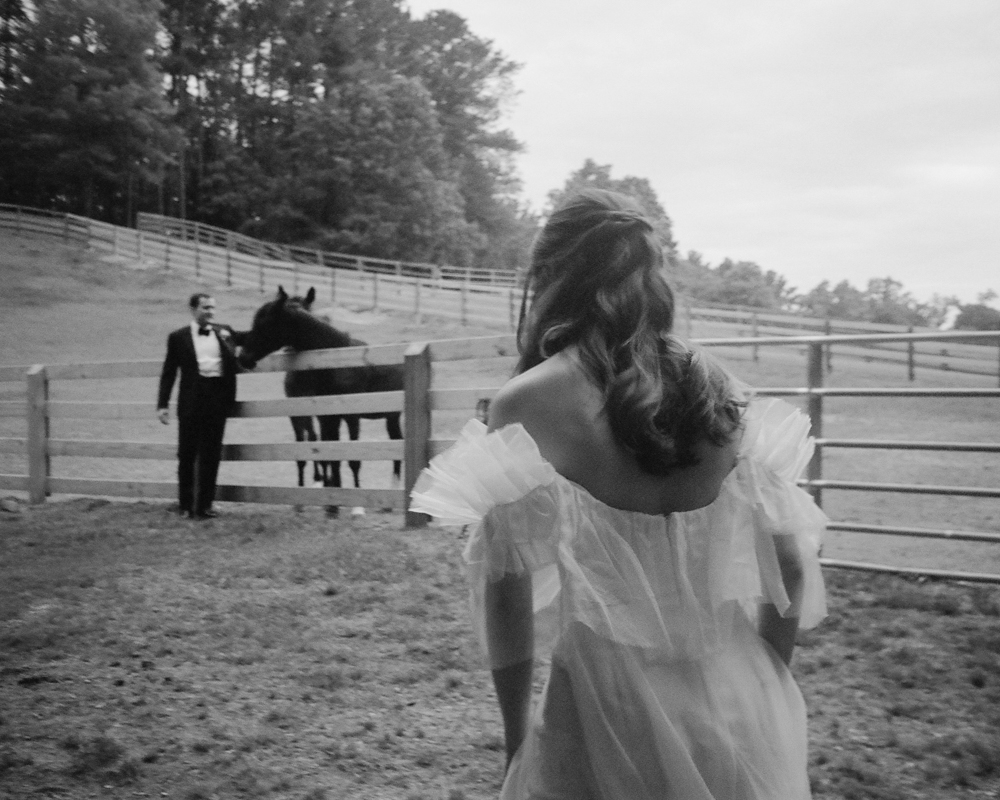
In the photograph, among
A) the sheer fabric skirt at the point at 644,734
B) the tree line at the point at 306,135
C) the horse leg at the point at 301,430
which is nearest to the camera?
the sheer fabric skirt at the point at 644,734

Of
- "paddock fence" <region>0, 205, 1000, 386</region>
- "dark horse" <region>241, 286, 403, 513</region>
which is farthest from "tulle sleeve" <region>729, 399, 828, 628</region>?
"paddock fence" <region>0, 205, 1000, 386</region>

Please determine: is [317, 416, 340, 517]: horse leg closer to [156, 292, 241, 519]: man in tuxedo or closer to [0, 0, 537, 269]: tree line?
[156, 292, 241, 519]: man in tuxedo

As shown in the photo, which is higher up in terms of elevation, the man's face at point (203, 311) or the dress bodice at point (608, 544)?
the man's face at point (203, 311)

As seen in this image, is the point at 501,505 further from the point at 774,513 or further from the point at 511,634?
the point at 774,513

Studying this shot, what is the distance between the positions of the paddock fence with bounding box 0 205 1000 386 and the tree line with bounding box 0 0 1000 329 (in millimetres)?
1040

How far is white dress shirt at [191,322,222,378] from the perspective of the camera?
7699mm

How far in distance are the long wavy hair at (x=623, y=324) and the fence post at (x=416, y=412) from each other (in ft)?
18.4

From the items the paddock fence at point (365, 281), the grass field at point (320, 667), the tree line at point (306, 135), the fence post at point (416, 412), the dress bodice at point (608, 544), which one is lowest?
the grass field at point (320, 667)

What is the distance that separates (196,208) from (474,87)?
12985mm

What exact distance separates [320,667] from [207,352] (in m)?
4.34

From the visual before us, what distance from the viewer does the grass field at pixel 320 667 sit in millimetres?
3035

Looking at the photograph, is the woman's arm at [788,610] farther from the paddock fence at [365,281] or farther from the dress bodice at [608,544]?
the paddock fence at [365,281]

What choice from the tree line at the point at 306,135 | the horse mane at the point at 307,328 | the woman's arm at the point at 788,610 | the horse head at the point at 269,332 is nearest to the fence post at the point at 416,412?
the horse mane at the point at 307,328

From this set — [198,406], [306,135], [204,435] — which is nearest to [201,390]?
[198,406]
